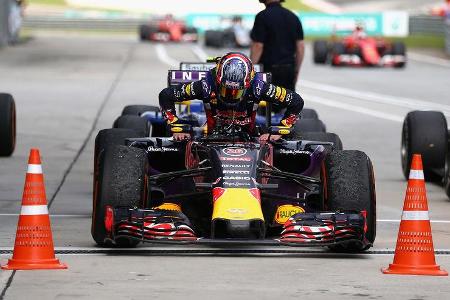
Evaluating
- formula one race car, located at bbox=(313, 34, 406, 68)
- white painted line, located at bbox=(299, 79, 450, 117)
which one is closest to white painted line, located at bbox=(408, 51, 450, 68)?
formula one race car, located at bbox=(313, 34, 406, 68)

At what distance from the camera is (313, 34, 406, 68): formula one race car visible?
143 feet

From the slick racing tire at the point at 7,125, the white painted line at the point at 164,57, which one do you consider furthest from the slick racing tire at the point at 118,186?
the white painted line at the point at 164,57

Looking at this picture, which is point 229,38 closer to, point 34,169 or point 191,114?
point 191,114

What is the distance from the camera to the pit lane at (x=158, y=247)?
9.58m

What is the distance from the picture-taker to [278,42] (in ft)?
60.7

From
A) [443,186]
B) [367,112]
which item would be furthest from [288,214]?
[367,112]

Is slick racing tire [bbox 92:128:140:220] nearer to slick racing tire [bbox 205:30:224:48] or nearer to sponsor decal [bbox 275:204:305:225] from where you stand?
sponsor decal [bbox 275:204:305:225]

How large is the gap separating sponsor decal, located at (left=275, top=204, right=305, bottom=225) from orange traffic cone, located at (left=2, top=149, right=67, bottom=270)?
1.94 m

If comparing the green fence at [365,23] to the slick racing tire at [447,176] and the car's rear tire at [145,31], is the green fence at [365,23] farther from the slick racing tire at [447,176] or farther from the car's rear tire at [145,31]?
the slick racing tire at [447,176]

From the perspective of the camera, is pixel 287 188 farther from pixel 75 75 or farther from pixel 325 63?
pixel 325 63

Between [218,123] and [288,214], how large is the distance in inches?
48.3

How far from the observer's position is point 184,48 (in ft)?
176

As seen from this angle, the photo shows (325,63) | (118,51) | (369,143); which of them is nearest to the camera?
(369,143)

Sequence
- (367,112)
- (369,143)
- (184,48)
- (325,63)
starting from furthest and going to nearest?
(184,48) → (325,63) → (367,112) → (369,143)
